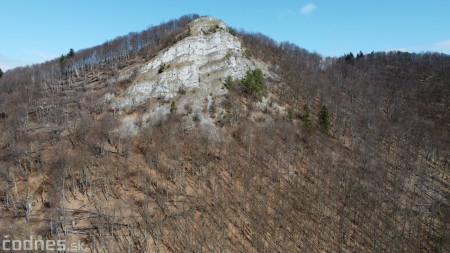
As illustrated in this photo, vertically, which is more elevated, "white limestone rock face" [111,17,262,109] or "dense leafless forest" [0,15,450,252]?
"white limestone rock face" [111,17,262,109]

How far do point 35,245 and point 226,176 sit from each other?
3372 cm

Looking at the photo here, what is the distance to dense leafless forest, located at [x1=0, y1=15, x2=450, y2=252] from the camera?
60.5m

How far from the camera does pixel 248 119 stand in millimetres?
87375

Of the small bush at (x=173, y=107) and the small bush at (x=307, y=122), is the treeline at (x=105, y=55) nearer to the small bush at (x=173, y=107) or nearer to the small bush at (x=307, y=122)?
the small bush at (x=173, y=107)

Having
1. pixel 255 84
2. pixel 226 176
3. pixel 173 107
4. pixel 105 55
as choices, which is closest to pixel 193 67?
pixel 173 107

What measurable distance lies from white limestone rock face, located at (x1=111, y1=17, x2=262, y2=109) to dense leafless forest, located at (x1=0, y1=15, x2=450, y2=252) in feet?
15.4

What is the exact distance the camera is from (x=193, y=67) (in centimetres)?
9550

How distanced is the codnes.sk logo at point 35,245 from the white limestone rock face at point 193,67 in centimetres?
3983

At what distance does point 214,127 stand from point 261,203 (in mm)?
23098

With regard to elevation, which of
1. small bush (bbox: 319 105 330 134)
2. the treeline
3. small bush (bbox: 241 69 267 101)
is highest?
the treeline

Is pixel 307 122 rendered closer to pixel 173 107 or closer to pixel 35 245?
pixel 173 107

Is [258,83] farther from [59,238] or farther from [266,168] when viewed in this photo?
[59,238]

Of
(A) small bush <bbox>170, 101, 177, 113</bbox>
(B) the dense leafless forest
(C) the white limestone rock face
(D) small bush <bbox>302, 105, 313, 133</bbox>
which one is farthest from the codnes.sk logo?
(D) small bush <bbox>302, 105, 313, 133</bbox>

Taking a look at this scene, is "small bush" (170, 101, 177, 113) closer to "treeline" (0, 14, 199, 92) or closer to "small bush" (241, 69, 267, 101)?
"small bush" (241, 69, 267, 101)
